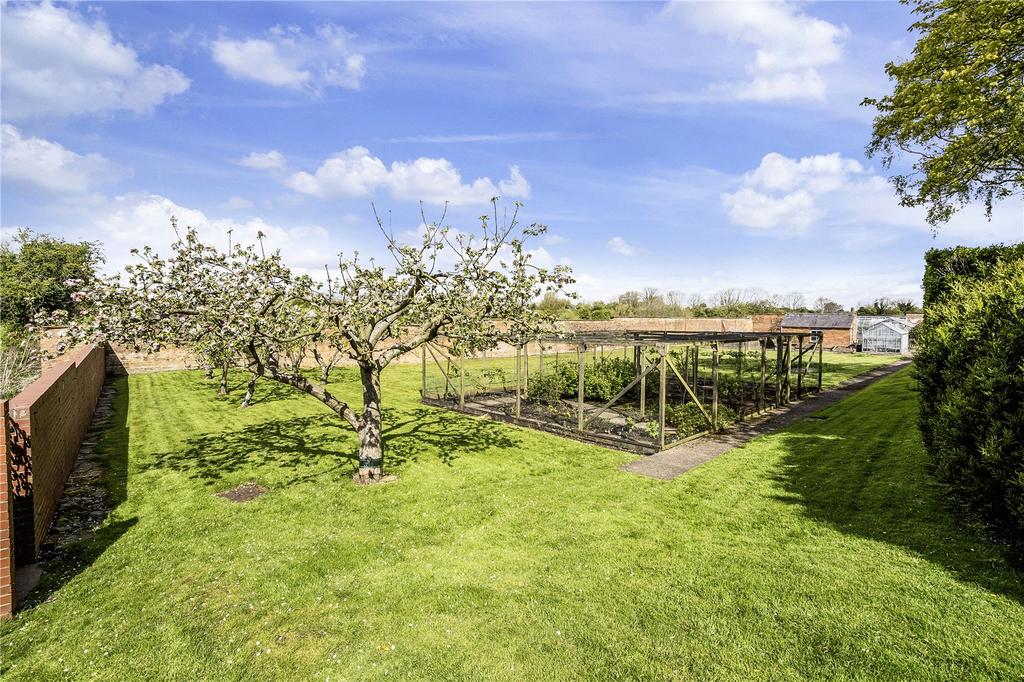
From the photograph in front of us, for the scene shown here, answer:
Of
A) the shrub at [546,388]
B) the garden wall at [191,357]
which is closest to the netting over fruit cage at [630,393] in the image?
the shrub at [546,388]

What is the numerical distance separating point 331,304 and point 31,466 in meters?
4.64

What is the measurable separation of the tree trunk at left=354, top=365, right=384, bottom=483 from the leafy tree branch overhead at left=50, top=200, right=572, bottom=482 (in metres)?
0.02

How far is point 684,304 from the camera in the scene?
81188 mm

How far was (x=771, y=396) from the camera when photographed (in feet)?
64.4

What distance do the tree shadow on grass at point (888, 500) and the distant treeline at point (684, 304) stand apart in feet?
87.8

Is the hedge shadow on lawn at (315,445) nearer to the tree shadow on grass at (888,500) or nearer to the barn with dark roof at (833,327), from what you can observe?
the tree shadow on grass at (888,500)

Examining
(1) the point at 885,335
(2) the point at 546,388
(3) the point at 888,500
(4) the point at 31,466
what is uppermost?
(1) the point at 885,335

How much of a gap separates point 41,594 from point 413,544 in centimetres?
441

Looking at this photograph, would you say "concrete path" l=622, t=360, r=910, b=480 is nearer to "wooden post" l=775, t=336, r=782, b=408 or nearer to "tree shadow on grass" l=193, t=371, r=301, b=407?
"wooden post" l=775, t=336, r=782, b=408

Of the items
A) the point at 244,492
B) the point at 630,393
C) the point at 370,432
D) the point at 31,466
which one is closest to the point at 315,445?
the point at 244,492

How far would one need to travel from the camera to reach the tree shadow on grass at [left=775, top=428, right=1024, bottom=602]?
234 inches

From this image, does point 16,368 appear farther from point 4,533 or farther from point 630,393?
point 630,393

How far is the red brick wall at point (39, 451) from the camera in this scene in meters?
6.18

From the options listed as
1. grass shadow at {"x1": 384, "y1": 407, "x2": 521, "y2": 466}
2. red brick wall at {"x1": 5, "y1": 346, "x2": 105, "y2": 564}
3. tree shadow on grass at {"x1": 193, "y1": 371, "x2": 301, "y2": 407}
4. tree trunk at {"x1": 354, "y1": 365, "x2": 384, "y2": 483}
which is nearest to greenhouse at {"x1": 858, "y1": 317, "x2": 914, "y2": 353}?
grass shadow at {"x1": 384, "y1": 407, "x2": 521, "y2": 466}
